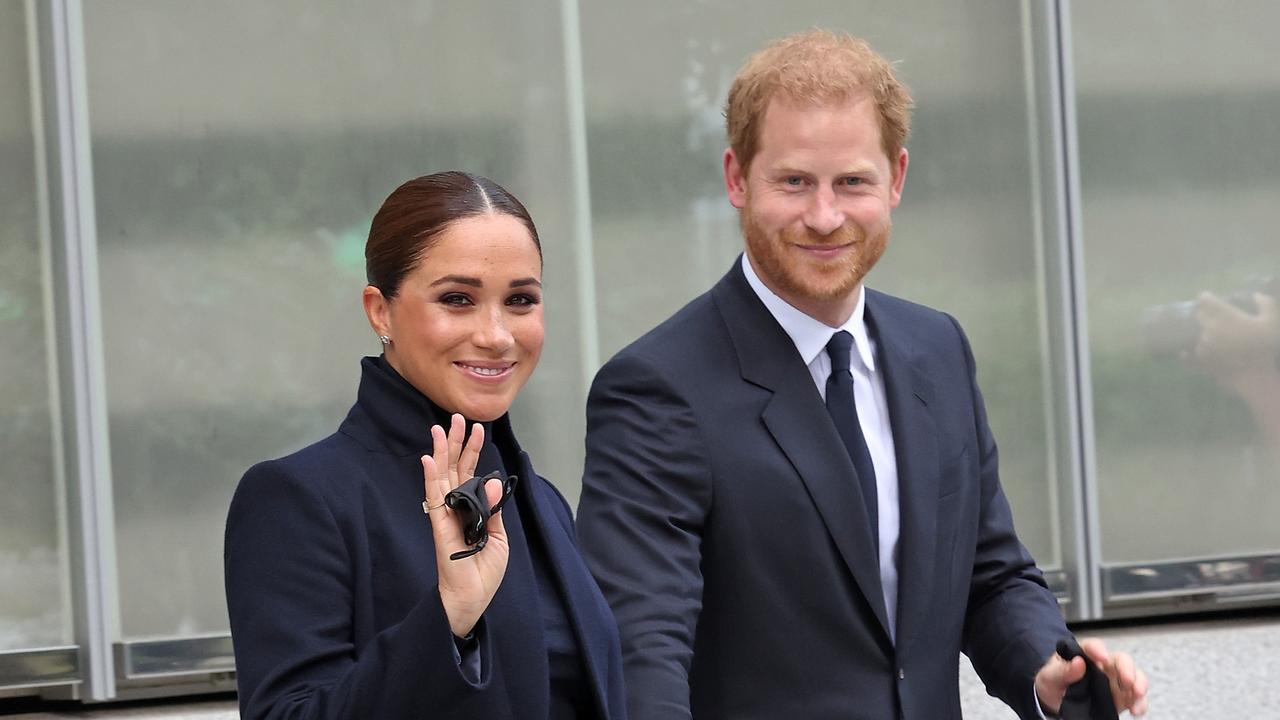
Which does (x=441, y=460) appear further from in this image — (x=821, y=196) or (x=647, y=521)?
(x=821, y=196)

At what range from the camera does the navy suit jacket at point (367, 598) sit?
2.28 m

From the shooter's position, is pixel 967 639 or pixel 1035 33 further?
pixel 1035 33

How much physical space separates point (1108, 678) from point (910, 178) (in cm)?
288

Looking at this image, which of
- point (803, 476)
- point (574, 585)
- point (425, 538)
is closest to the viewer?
point (425, 538)

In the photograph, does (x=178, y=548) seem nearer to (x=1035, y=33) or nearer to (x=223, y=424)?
(x=223, y=424)

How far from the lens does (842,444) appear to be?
10.5 ft

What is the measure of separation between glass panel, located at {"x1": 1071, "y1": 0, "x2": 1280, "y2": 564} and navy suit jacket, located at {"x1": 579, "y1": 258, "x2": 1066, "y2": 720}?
2.61 m

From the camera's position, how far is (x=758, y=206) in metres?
3.24

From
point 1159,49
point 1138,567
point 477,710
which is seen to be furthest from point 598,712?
point 1159,49

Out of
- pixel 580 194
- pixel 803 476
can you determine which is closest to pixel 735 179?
pixel 803 476

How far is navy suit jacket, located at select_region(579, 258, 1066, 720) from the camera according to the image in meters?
3.10

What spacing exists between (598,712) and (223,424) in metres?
2.84

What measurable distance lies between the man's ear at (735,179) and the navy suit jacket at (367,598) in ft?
2.96

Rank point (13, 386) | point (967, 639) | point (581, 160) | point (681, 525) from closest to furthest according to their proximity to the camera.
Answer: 1. point (681, 525)
2. point (967, 639)
3. point (13, 386)
4. point (581, 160)
